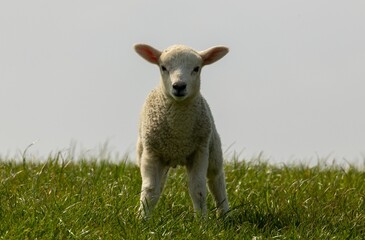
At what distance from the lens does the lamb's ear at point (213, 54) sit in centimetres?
877

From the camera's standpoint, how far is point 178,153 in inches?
338

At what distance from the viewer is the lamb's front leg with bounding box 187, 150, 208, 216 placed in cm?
856

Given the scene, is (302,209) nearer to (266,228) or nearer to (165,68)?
(266,228)

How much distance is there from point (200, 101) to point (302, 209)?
154cm

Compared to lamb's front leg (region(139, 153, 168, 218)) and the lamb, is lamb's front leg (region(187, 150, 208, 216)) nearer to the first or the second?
the lamb

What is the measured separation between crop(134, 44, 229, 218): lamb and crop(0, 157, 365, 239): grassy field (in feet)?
0.81

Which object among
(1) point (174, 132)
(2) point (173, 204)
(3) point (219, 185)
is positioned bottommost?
(2) point (173, 204)

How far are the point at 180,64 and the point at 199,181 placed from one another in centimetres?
103

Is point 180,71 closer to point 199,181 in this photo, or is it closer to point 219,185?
point 199,181

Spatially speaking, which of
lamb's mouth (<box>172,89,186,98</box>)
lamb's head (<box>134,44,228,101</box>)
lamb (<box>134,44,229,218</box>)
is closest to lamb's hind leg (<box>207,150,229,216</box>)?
lamb (<box>134,44,229,218</box>)

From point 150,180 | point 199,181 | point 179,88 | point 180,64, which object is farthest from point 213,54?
point 150,180

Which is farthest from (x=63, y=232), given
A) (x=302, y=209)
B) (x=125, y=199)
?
(x=302, y=209)

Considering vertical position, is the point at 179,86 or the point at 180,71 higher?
the point at 180,71

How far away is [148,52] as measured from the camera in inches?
344
